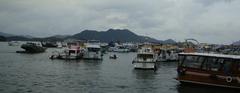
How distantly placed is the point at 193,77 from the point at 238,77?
3.80m

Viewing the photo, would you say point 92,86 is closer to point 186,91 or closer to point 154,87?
point 154,87

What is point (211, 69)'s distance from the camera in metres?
34.0

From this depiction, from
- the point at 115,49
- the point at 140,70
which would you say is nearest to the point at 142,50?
the point at 140,70

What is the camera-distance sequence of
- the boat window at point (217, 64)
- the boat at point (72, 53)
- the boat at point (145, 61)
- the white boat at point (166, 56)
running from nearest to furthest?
the boat window at point (217, 64) → the boat at point (145, 61) → the boat at point (72, 53) → the white boat at point (166, 56)

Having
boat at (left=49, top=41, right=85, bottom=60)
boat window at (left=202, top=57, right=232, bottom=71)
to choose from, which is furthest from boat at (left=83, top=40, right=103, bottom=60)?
boat window at (left=202, top=57, right=232, bottom=71)

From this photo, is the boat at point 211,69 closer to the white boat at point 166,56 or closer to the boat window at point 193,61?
the boat window at point 193,61

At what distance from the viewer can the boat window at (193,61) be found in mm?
34656

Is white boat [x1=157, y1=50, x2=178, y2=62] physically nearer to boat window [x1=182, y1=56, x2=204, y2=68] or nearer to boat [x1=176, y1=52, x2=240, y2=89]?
boat window [x1=182, y1=56, x2=204, y2=68]

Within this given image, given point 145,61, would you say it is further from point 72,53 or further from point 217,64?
point 72,53

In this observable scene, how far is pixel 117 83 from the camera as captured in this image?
128 feet

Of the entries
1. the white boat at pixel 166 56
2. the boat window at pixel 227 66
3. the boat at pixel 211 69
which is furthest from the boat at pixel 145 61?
the white boat at pixel 166 56

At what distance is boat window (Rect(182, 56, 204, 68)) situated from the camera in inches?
1364

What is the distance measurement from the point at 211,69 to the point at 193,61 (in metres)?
1.87

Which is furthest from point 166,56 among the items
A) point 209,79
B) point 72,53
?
point 209,79
